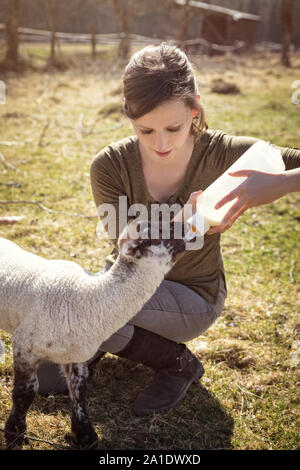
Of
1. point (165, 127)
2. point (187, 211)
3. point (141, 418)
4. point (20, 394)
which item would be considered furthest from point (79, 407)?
point (165, 127)

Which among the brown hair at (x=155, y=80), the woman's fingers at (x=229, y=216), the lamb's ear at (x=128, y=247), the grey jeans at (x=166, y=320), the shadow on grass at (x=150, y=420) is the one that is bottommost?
the shadow on grass at (x=150, y=420)

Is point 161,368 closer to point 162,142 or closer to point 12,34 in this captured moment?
point 162,142

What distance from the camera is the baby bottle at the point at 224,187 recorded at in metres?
2.01

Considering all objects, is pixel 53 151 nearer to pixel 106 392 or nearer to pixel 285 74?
pixel 106 392

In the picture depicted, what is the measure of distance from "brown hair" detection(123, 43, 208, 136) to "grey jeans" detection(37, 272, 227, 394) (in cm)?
109

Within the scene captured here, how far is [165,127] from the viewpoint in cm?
220

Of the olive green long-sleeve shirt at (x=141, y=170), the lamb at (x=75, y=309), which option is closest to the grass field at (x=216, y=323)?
the lamb at (x=75, y=309)

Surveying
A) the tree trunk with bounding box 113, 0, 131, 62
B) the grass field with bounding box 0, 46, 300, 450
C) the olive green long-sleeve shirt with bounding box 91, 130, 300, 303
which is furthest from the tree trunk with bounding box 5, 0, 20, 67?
the olive green long-sleeve shirt with bounding box 91, 130, 300, 303

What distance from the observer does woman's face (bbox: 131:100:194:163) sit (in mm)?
2164

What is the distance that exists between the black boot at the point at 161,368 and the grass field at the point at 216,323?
8cm

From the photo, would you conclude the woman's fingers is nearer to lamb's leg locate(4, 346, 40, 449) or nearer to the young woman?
the young woman

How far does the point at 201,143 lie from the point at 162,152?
0.41 m

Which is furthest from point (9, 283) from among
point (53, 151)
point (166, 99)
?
point (53, 151)

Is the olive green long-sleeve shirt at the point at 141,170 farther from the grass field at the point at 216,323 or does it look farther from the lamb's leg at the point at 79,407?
the grass field at the point at 216,323
